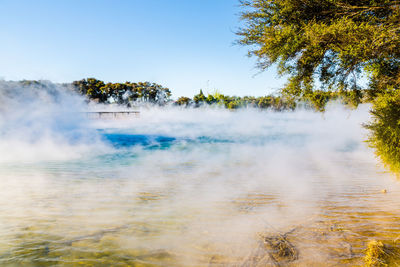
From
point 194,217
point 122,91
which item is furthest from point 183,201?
point 122,91

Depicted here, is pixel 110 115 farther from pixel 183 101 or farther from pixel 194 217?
pixel 194 217

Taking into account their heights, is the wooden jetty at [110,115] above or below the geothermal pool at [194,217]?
above

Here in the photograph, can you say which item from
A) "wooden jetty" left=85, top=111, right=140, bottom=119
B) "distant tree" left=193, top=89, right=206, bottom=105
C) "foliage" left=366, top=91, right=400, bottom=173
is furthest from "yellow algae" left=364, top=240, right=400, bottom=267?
"distant tree" left=193, top=89, right=206, bottom=105

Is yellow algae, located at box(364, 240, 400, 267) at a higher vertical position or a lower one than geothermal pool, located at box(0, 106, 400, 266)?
higher

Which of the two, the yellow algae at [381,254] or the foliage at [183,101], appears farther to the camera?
the foliage at [183,101]

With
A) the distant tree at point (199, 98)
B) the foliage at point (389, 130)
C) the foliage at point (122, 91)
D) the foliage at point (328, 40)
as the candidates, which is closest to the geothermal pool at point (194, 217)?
the foliage at point (389, 130)

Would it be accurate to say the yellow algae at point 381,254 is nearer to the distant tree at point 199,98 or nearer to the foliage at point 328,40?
the foliage at point 328,40

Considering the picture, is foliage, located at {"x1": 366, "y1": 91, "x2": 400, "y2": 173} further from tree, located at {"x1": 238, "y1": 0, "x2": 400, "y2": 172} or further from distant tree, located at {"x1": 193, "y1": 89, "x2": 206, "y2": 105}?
distant tree, located at {"x1": 193, "y1": 89, "x2": 206, "y2": 105}

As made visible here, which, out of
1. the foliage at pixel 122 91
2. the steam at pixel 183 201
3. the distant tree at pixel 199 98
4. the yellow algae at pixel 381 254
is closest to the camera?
the yellow algae at pixel 381 254

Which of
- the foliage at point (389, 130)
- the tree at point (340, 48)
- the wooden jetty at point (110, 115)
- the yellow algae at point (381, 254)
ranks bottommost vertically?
the yellow algae at point (381, 254)

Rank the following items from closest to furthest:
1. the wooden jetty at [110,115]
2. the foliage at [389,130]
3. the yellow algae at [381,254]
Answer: the yellow algae at [381,254]
the foliage at [389,130]
the wooden jetty at [110,115]

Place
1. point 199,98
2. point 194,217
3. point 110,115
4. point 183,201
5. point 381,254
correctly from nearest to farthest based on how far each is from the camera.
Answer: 1. point 381,254
2. point 194,217
3. point 183,201
4. point 110,115
5. point 199,98

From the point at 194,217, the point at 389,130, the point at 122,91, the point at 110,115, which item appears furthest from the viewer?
the point at 122,91

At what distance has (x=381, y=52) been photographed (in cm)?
696
